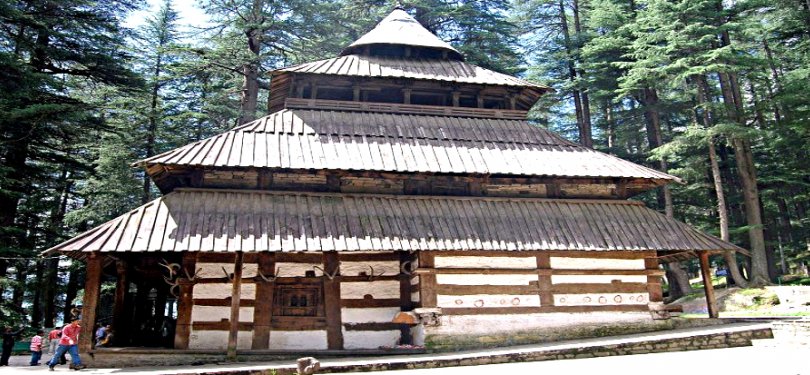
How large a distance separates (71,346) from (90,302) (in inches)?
48.7

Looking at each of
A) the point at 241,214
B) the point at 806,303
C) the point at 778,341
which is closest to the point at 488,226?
the point at 241,214

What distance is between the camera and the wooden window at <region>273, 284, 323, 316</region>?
575 inches

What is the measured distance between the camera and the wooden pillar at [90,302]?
12391 millimetres

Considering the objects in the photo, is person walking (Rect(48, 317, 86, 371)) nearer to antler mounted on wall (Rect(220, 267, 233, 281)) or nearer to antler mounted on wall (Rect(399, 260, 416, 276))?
antler mounted on wall (Rect(220, 267, 233, 281))

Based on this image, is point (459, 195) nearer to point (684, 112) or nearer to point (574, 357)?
point (574, 357)

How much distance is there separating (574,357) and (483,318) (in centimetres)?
279

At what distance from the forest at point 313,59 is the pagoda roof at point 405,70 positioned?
879 centimetres

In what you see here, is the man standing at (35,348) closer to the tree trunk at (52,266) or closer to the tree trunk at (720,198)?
the tree trunk at (52,266)

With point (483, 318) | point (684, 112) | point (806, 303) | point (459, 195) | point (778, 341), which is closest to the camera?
point (778, 341)

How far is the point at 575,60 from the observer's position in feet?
114

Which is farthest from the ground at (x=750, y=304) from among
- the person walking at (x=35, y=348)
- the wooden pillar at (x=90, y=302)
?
the person walking at (x=35, y=348)

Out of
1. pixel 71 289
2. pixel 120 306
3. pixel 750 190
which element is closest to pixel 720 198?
pixel 750 190

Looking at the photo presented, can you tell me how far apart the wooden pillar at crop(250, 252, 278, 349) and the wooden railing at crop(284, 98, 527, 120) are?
5.74 metres

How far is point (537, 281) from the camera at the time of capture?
51.2 feet
